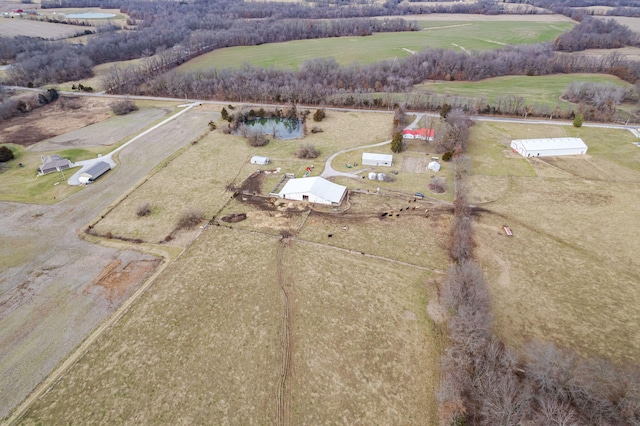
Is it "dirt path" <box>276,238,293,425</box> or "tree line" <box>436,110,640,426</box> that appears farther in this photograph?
"dirt path" <box>276,238,293,425</box>

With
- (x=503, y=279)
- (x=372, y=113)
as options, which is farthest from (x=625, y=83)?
(x=503, y=279)

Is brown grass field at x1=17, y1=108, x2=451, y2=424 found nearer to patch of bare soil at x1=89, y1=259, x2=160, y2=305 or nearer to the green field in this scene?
patch of bare soil at x1=89, y1=259, x2=160, y2=305

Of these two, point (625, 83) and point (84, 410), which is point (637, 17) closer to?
point (625, 83)

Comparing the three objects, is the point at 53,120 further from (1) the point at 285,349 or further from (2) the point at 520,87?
(2) the point at 520,87

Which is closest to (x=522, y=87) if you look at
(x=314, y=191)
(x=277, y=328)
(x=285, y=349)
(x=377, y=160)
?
(x=377, y=160)

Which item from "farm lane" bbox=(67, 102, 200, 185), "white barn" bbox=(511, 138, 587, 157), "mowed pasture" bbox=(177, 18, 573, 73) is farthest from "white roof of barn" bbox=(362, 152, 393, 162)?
"mowed pasture" bbox=(177, 18, 573, 73)

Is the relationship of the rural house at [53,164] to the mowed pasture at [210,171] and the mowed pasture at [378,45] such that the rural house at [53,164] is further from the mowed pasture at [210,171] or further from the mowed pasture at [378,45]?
the mowed pasture at [378,45]
